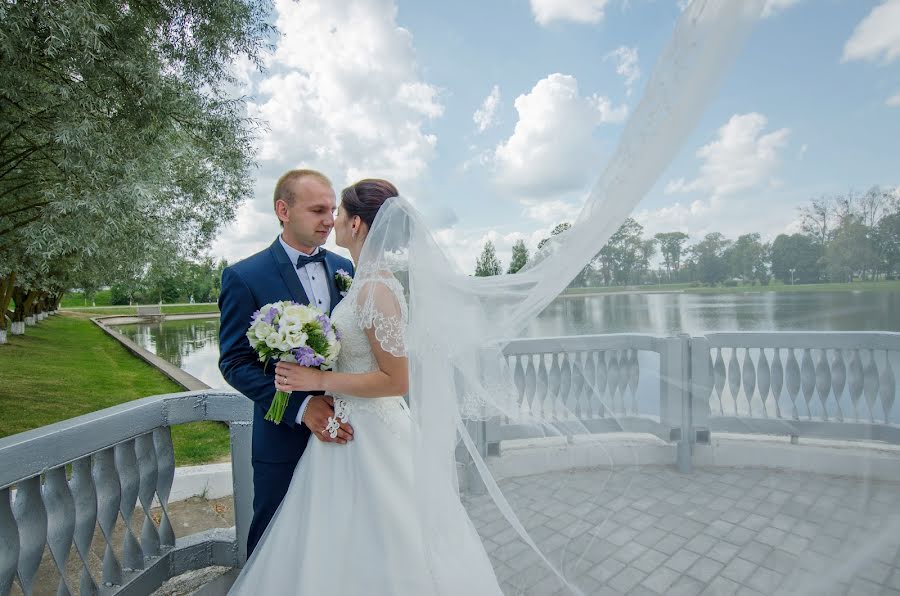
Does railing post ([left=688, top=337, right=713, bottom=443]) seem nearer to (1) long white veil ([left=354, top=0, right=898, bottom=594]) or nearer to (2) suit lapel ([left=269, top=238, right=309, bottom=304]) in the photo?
(1) long white veil ([left=354, top=0, right=898, bottom=594])

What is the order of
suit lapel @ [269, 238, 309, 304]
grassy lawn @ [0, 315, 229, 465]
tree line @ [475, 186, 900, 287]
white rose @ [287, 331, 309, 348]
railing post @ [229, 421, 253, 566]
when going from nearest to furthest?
tree line @ [475, 186, 900, 287] → white rose @ [287, 331, 309, 348] → suit lapel @ [269, 238, 309, 304] → railing post @ [229, 421, 253, 566] → grassy lawn @ [0, 315, 229, 465]

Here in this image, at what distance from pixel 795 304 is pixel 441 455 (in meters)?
1.03

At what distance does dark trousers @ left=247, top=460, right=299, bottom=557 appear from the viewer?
6.21 ft

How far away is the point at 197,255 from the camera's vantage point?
973cm

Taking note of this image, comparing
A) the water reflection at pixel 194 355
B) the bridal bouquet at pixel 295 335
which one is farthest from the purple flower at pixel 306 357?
the water reflection at pixel 194 355

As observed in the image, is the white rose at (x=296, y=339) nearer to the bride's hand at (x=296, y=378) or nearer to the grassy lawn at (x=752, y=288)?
the bride's hand at (x=296, y=378)

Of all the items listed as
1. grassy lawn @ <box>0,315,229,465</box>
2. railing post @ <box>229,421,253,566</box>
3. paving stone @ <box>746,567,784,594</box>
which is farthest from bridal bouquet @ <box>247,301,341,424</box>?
grassy lawn @ <box>0,315,229,465</box>

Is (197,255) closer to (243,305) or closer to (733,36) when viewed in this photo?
(243,305)

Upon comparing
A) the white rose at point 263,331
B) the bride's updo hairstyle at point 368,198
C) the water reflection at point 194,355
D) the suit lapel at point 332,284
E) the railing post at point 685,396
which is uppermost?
the bride's updo hairstyle at point 368,198

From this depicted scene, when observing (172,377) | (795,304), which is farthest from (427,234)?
(172,377)

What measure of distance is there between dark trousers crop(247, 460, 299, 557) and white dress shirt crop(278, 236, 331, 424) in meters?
0.66

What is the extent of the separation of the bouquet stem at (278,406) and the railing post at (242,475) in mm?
628

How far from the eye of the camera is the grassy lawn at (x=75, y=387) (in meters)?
6.82

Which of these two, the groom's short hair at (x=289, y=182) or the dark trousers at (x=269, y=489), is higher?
the groom's short hair at (x=289, y=182)
